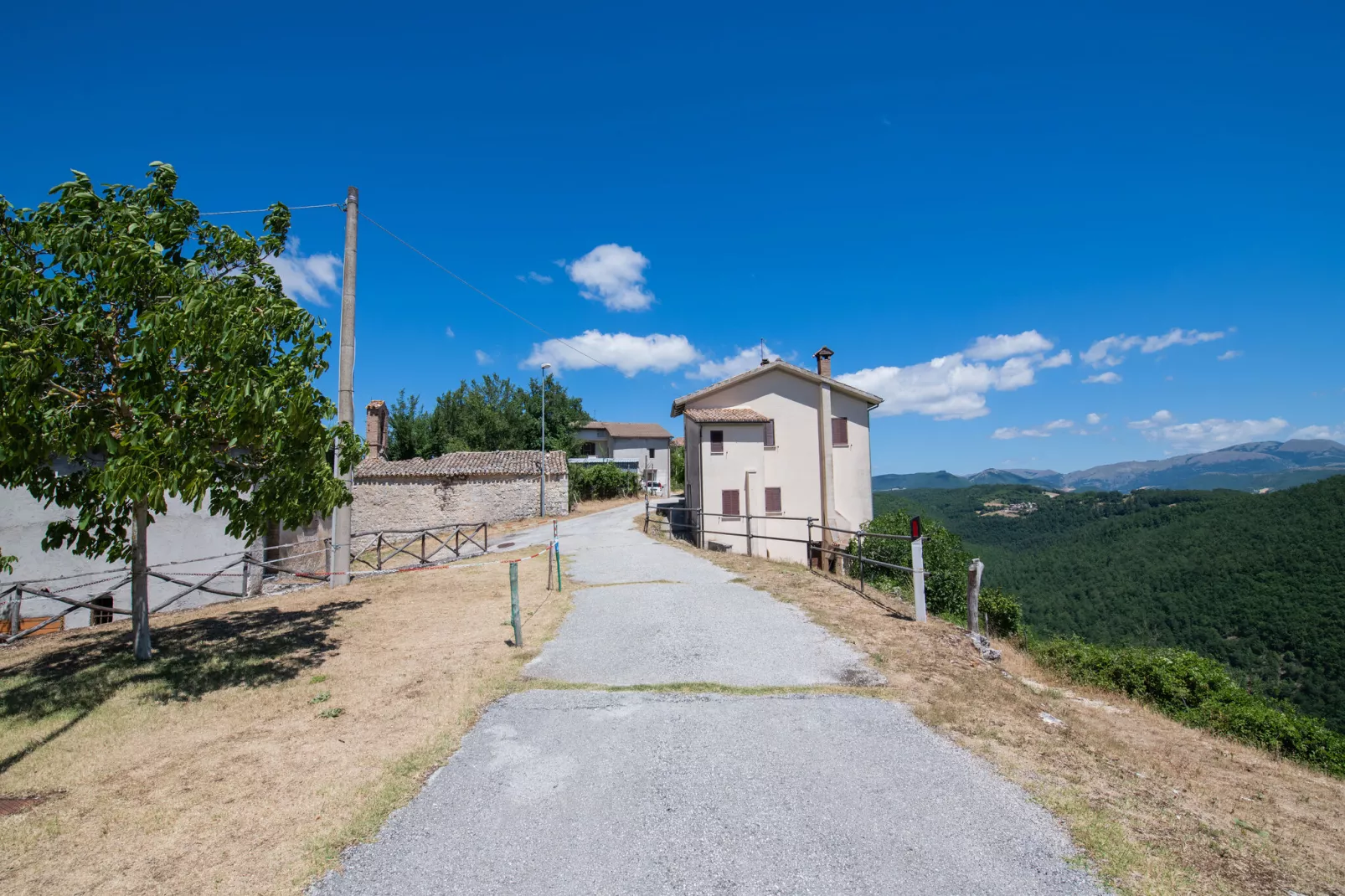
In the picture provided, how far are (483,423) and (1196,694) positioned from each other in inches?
1568

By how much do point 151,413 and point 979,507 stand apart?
121m

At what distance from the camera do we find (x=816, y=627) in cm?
911

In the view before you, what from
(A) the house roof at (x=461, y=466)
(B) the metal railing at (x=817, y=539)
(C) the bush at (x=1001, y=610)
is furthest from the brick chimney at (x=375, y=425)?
(C) the bush at (x=1001, y=610)

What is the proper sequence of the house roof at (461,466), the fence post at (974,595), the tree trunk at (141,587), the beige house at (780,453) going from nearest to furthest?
the tree trunk at (141,587)
the fence post at (974,595)
the beige house at (780,453)
the house roof at (461,466)

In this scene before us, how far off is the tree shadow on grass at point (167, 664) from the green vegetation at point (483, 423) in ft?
101

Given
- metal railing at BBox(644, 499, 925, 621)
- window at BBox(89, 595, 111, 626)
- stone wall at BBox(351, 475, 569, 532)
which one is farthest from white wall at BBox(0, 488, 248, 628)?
stone wall at BBox(351, 475, 569, 532)

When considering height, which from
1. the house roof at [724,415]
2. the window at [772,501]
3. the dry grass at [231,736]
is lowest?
the dry grass at [231,736]

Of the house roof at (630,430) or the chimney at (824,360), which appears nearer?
the chimney at (824,360)

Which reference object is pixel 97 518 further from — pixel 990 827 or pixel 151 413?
pixel 990 827

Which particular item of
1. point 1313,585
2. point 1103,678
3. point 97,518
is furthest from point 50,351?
point 1313,585

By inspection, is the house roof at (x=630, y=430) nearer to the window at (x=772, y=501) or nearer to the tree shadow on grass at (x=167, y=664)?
the window at (x=772, y=501)

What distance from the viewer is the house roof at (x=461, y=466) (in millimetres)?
28453

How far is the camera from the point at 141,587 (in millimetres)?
7945

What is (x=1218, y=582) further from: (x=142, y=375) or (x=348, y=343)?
(x=142, y=375)
